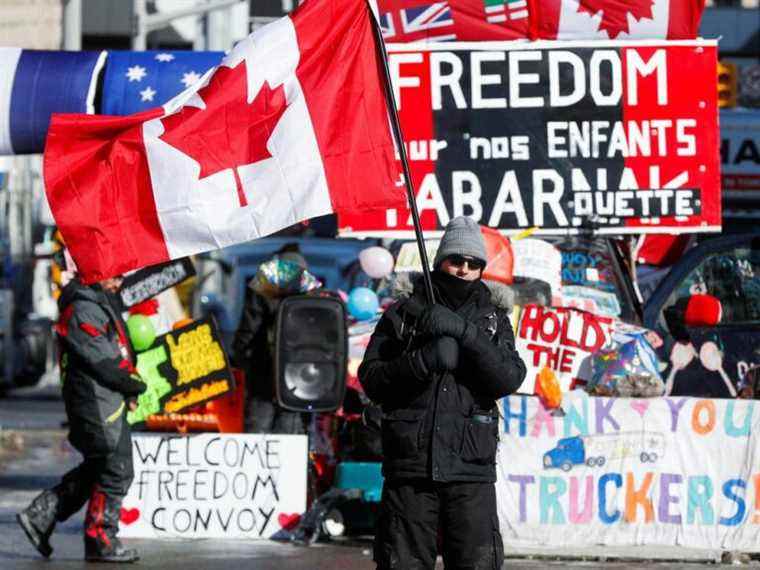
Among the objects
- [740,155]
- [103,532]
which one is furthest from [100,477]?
[740,155]

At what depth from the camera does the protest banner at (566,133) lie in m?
12.6

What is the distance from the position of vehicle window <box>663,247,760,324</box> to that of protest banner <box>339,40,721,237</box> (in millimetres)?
1189

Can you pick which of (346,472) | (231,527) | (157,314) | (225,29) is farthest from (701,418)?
(225,29)

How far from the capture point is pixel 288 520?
38.0 feet

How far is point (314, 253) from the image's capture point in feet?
77.3

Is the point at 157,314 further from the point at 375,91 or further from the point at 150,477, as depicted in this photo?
the point at 375,91

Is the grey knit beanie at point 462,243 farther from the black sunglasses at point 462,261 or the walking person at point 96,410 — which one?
the walking person at point 96,410

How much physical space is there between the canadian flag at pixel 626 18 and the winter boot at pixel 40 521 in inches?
184

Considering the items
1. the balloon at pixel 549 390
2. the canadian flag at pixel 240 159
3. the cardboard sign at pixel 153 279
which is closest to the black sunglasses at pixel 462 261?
the canadian flag at pixel 240 159

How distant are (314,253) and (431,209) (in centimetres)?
1109

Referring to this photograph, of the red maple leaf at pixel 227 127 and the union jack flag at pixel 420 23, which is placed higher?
the union jack flag at pixel 420 23

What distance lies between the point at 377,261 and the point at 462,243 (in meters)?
6.36

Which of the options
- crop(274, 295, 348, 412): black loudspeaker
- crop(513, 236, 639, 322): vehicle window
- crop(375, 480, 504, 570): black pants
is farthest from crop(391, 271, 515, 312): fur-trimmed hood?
crop(513, 236, 639, 322): vehicle window

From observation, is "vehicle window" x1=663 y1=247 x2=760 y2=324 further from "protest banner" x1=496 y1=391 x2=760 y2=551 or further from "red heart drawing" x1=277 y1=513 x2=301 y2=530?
"red heart drawing" x1=277 y1=513 x2=301 y2=530
